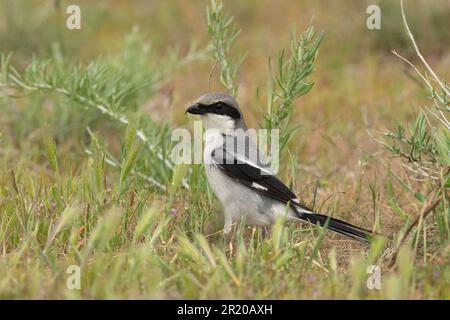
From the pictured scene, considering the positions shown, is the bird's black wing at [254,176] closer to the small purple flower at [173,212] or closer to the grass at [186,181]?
the grass at [186,181]

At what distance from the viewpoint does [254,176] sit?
4.82m

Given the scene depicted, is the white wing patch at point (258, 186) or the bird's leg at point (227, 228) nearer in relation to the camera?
the bird's leg at point (227, 228)

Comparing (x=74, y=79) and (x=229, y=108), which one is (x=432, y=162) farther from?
Result: (x=74, y=79)

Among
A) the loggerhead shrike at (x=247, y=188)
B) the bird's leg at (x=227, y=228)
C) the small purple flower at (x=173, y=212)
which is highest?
the loggerhead shrike at (x=247, y=188)

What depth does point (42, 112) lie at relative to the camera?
7.27 metres

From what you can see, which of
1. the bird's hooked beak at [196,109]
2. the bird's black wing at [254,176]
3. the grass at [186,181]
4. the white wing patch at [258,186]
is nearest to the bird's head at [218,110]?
the bird's hooked beak at [196,109]

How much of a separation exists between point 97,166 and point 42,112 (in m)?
2.76

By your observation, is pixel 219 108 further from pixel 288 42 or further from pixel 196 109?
pixel 288 42

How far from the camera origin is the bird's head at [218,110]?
5.15m

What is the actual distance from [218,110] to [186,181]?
2.29 feet

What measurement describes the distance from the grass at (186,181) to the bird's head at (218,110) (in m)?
0.22

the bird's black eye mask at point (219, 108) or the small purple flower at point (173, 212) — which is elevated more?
the bird's black eye mask at point (219, 108)

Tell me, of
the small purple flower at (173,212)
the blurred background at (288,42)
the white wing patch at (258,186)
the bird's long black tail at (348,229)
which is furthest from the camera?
the blurred background at (288,42)
